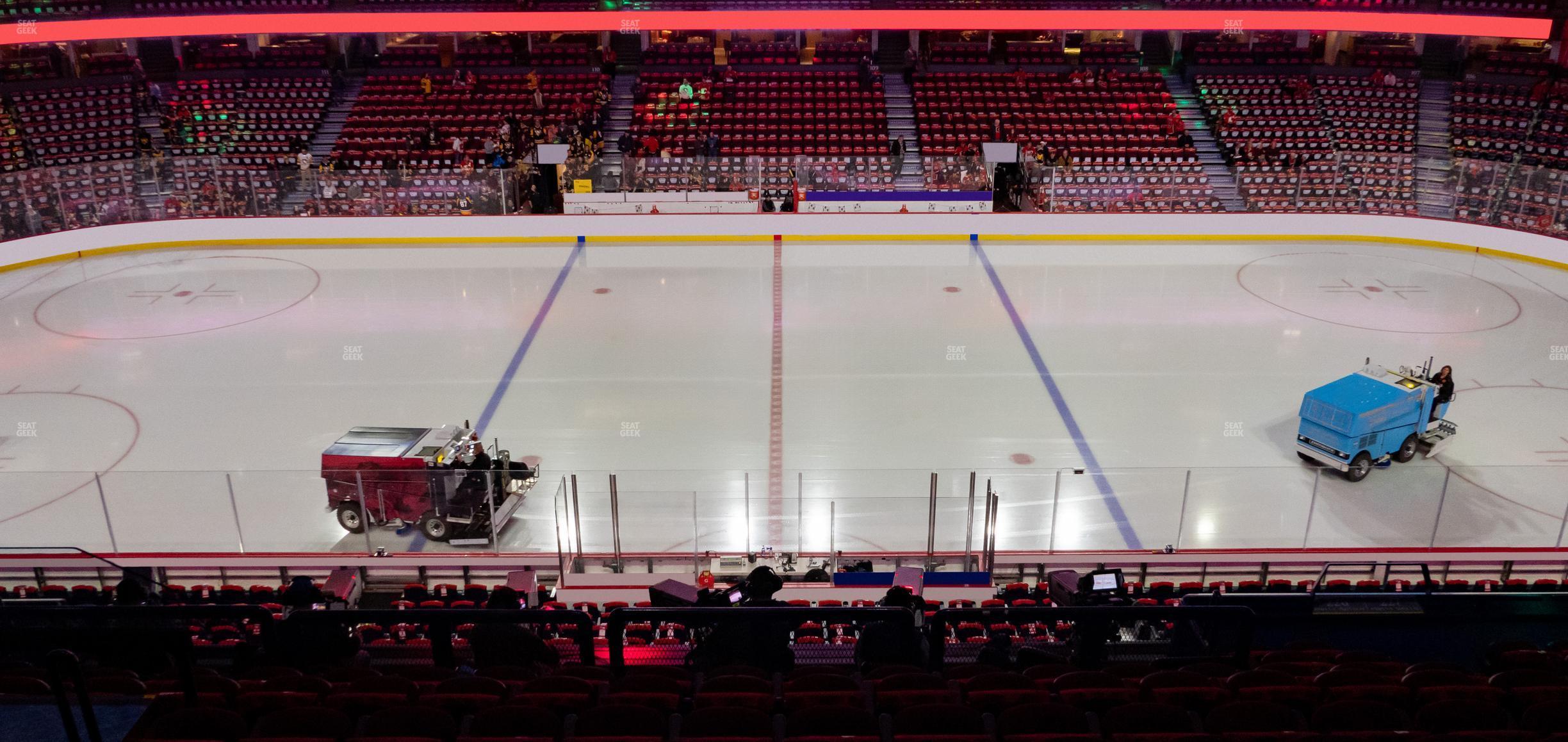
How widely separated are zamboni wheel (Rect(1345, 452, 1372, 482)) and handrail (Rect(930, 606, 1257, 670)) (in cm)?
679

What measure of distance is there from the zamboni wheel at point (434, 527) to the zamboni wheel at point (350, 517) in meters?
0.81

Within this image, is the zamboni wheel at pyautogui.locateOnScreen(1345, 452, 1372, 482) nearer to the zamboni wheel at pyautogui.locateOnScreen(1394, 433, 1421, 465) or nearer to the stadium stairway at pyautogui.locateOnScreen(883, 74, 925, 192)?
the zamboni wheel at pyautogui.locateOnScreen(1394, 433, 1421, 465)

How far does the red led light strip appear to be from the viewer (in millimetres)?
25812

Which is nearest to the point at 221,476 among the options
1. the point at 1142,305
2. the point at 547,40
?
the point at 1142,305

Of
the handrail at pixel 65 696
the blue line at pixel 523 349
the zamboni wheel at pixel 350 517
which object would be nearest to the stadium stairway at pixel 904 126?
the blue line at pixel 523 349

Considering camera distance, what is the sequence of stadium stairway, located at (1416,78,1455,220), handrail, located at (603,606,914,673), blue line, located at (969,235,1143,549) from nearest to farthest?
handrail, located at (603,606,914,673)
blue line, located at (969,235,1143,549)
stadium stairway, located at (1416,78,1455,220)

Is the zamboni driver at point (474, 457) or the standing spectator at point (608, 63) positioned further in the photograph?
the standing spectator at point (608, 63)

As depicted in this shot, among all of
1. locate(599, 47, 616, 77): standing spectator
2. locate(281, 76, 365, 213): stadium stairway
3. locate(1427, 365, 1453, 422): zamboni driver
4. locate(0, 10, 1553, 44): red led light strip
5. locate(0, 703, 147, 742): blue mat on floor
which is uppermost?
locate(0, 10, 1553, 44): red led light strip

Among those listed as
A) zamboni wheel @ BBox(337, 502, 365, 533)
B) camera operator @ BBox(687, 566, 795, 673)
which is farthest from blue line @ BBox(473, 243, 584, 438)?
camera operator @ BBox(687, 566, 795, 673)

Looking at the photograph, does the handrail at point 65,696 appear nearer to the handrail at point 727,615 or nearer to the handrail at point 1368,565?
the handrail at point 727,615

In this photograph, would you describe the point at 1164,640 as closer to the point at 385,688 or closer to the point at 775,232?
the point at 385,688

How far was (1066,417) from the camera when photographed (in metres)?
13.4

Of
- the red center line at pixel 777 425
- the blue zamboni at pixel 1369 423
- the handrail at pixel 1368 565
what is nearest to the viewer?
the handrail at pixel 1368 565

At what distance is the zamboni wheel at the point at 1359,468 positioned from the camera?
37.9 feet
